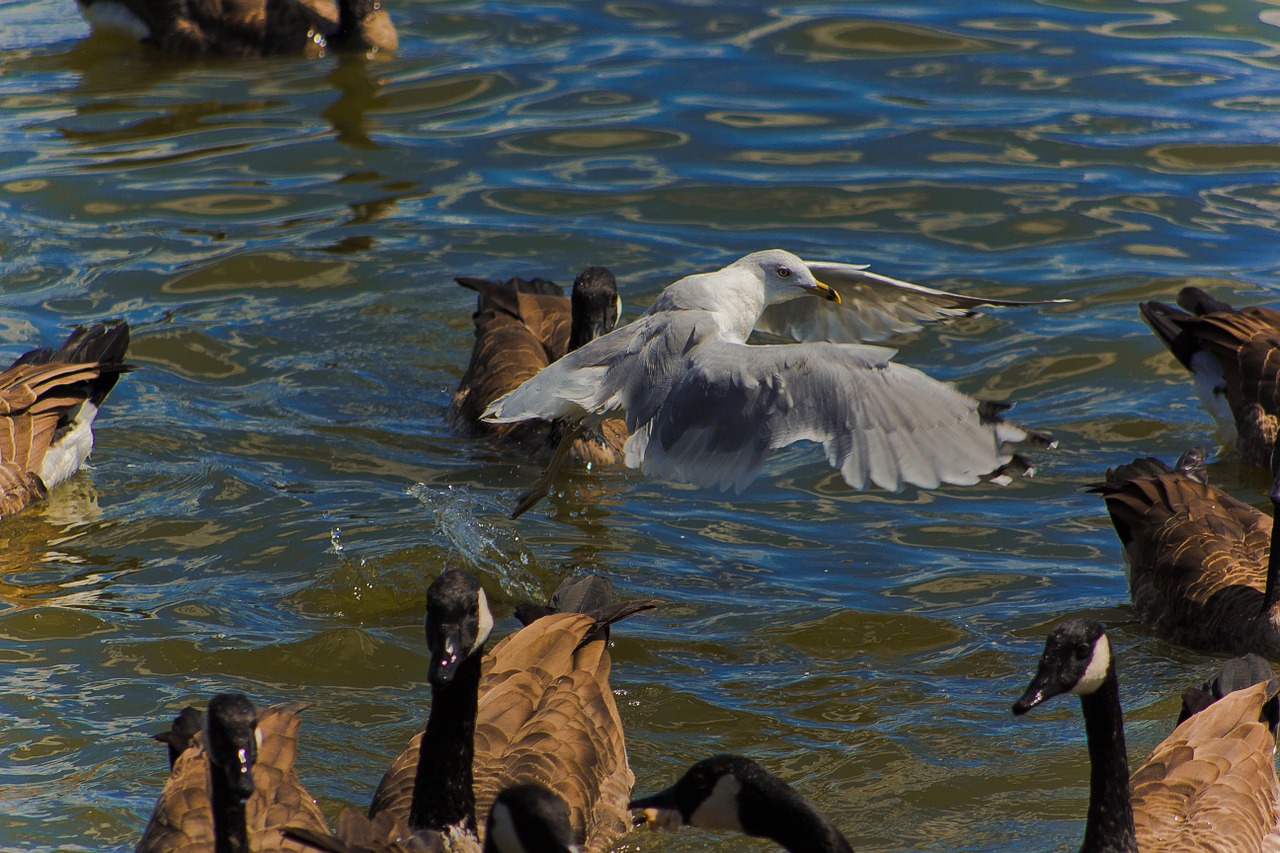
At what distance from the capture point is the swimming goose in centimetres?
543

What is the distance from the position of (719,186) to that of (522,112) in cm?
287

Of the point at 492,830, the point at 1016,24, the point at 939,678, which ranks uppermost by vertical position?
the point at 1016,24

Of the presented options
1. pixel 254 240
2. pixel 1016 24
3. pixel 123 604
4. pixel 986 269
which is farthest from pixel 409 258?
pixel 1016 24

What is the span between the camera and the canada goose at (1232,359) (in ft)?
32.6

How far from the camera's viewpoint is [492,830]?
189 inches

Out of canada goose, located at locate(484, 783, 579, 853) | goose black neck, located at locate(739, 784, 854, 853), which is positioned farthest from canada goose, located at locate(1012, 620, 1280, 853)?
canada goose, located at locate(484, 783, 579, 853)

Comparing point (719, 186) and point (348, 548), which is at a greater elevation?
point (719, 186)

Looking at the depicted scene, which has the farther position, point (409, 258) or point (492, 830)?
point (409, 258)

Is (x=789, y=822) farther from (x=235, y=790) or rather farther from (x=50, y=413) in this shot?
(x=50, y=413)

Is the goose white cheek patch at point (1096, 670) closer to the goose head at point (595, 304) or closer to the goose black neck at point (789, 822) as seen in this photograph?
the goose black neck at point (789, 822)

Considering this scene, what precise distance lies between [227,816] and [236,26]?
1393cm

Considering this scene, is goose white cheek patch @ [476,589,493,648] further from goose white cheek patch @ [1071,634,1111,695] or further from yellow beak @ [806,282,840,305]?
yellow beak @ [806,282,840,305]

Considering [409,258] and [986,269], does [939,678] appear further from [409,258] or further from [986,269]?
[409,258]

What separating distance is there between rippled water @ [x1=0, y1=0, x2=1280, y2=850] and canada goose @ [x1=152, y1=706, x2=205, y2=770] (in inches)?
17.4
